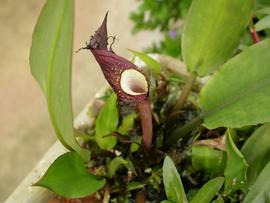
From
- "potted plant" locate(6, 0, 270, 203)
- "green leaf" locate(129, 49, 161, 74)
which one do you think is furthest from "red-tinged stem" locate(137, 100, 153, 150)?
"green leaf" locate(129, 49, 161, 74)

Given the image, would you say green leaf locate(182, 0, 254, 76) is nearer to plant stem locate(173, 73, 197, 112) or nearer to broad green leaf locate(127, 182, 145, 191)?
plant stem locate(173, 73, 197, 112)

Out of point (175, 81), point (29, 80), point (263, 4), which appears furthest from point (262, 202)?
point (29, 80)

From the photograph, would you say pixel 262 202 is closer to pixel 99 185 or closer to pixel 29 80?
pixel 99 185

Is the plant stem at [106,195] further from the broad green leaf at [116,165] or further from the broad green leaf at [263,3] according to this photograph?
the broad green leaf at [263,3]

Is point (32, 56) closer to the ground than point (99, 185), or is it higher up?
higher up

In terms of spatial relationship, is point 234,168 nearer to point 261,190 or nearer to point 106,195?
point 261,190

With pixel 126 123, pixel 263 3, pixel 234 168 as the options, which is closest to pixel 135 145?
pixel 126 123
